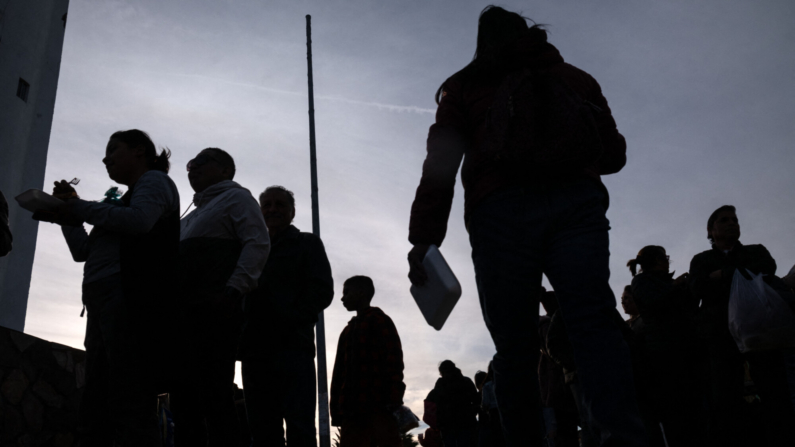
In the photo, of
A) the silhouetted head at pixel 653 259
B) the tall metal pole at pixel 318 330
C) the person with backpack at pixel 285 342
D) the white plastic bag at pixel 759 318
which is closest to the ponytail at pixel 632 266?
the silhouetted head at pixel 653 259

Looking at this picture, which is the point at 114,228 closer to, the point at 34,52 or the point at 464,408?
the point at 464,408

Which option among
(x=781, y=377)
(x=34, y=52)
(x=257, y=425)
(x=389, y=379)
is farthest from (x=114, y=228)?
(x=34, y=52)

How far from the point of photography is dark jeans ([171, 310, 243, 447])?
7.70ft

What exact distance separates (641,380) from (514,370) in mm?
2907

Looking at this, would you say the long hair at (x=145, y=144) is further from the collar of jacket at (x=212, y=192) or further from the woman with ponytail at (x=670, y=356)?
the woman with ponytail at (x=670, y=356)

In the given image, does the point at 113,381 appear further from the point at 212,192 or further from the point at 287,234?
the point at 287,234

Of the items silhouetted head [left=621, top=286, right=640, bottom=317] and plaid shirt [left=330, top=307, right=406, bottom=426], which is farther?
silhouetted head [left=621, top=286, right=640, bottom=317]

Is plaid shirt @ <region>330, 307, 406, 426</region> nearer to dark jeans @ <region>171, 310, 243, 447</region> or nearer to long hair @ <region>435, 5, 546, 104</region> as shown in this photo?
dark jeans @ <region>171, 310, 243, 447</region>

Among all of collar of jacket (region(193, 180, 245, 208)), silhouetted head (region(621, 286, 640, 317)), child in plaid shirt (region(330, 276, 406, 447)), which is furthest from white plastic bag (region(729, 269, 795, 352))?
collar of jacket (region(193, 180, 245, 208))

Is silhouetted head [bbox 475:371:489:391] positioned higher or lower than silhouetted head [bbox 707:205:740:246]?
lower

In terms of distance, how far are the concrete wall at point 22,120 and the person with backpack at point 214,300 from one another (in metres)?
10.4

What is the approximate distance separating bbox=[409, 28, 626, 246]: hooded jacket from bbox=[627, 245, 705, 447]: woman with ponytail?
2.67 metres

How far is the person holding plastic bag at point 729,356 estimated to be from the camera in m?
3.54

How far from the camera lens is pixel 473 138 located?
2.11 meters
